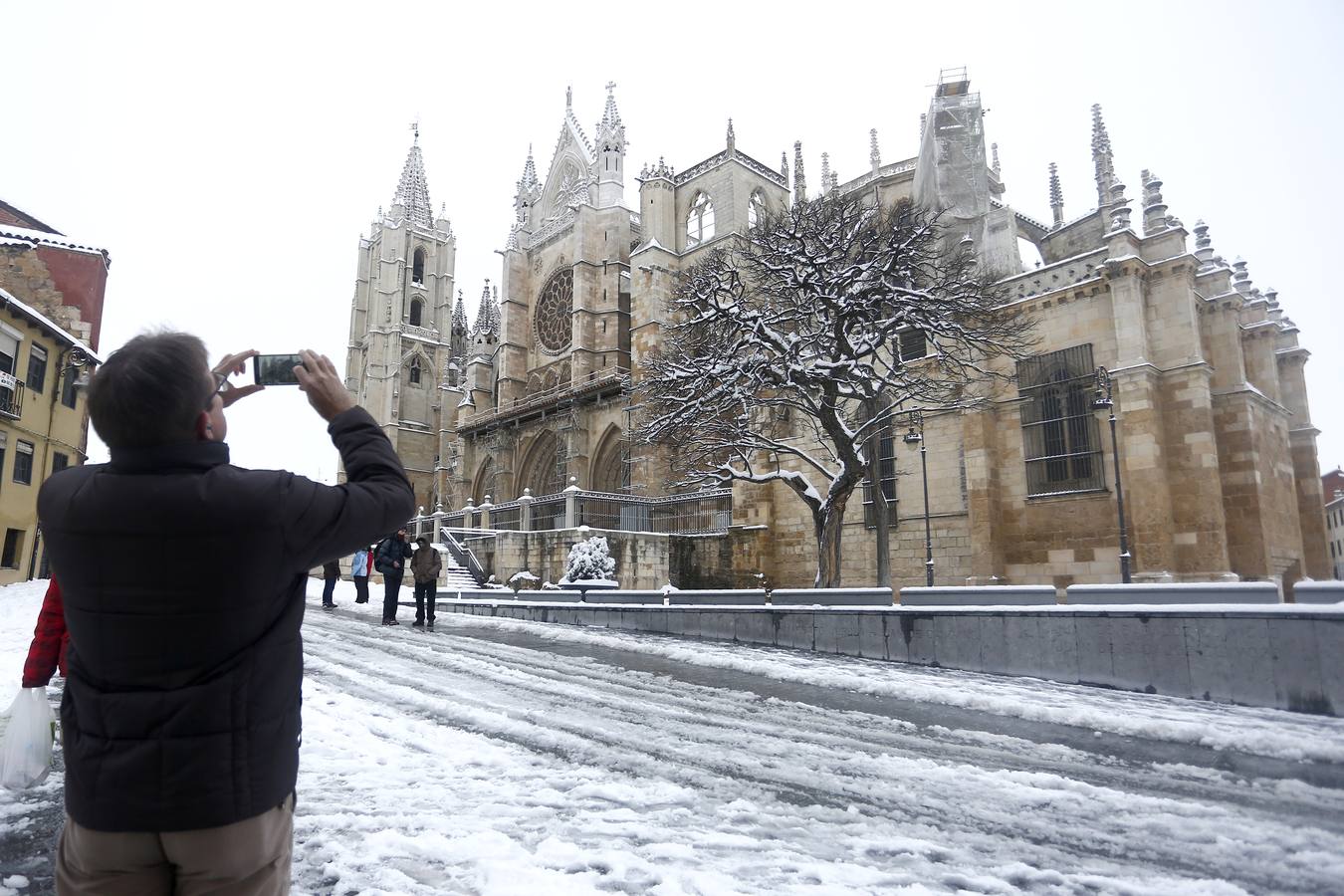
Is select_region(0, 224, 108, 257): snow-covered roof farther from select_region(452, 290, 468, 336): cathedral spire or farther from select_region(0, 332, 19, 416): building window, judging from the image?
select_region(452, 290, 468, 336): cathedral spire

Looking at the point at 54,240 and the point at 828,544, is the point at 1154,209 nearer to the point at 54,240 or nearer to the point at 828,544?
the point at 828,544

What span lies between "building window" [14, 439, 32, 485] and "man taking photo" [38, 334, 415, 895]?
2372cm

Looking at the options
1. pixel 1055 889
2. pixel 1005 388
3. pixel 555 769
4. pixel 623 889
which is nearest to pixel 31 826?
pixel 555 769

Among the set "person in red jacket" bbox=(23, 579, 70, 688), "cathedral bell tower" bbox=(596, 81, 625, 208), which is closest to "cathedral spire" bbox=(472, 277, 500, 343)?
"cathedral bell tower" bbox=(596, 81, 625, 208)

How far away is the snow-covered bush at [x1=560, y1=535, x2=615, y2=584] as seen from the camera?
67.3 feet

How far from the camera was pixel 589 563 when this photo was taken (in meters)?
20.6

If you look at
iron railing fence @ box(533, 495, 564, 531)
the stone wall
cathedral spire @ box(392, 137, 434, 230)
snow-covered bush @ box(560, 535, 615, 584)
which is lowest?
the stone wall

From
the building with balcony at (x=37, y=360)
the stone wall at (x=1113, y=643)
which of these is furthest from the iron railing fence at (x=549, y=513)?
the stone wall at (x=1113, y=643)

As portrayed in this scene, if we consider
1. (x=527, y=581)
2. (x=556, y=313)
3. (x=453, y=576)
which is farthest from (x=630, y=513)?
(x=556, y=313)

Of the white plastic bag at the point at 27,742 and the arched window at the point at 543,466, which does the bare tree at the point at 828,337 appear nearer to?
the white plastic bag at the point at 27,742

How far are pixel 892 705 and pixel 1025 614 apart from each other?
9.33 feet

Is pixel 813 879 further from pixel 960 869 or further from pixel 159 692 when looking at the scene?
pixel 159 692

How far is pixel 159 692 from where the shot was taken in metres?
1.47

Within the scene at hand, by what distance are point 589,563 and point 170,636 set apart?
63.5 feet
